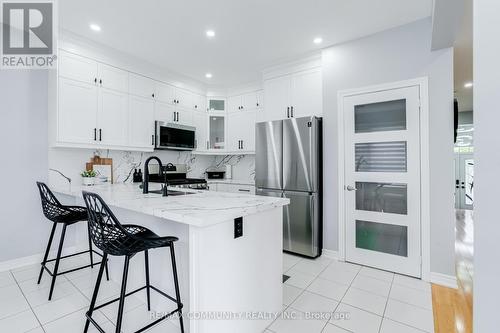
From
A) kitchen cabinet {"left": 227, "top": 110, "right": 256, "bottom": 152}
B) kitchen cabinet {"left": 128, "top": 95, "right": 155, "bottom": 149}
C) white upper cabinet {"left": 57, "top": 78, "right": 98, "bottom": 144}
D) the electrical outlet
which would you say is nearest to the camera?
the electrical outlet

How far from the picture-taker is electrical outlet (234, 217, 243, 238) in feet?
5.28

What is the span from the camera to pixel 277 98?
380 centimetres

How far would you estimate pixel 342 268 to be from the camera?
293cm

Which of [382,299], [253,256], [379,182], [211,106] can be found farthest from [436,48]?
[211,106]

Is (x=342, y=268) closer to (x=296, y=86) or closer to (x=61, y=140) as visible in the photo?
(x=296, y=86)

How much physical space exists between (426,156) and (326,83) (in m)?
1.51

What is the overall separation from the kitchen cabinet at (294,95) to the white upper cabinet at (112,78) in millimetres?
2123

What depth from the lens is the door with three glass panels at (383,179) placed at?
8.86ft

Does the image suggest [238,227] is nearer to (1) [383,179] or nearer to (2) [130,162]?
(1) [383,179]

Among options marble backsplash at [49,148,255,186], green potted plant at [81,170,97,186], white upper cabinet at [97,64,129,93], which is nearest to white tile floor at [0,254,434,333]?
green potted plant at [81,170,97,186]

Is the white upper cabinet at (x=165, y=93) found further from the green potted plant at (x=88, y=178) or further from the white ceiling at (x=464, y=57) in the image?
the white ceiling at (x=464, y=57)

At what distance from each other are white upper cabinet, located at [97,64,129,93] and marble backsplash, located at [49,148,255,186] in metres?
0.94

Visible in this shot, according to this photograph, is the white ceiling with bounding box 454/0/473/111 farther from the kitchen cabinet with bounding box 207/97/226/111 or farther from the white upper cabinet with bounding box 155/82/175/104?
the white upper cabinet with bounding box 155/82/175/104

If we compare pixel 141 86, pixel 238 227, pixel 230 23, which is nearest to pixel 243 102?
pixel 141 86
